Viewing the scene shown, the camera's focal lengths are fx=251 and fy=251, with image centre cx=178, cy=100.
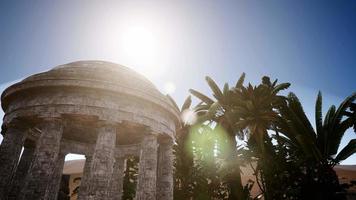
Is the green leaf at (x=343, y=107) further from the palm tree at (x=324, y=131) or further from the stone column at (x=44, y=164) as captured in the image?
the stone column at (x=44, y=164)

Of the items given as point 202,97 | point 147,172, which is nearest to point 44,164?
point 147,172

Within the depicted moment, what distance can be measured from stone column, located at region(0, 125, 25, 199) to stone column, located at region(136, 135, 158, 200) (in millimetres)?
8118

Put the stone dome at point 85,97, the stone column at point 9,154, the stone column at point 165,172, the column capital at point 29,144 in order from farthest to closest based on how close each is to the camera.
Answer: the column capital at point 29,144
the stone column at point 165,172
the stone column at point 9,154
the stone dome at point 85,97

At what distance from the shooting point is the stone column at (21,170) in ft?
58.2

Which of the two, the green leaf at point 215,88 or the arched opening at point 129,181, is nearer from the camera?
the green leaf at point 215,88

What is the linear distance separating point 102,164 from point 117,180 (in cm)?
954

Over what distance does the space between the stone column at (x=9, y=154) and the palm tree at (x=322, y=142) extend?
20413mm

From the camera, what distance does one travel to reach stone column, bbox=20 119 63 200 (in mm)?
13320

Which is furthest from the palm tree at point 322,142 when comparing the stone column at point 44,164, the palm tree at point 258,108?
the stone column at point 44,164

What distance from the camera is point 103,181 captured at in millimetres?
13875

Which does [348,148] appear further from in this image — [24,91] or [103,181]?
[24,91]

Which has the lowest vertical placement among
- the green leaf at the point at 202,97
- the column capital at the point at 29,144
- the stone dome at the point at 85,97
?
the column capital at the point at 29,144

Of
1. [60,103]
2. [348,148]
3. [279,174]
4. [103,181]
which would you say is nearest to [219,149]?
[279,174]

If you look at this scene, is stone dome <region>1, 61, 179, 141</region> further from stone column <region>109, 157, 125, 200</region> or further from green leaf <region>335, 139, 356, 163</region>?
green leaf <region>335, 139, 356, 163</region>
